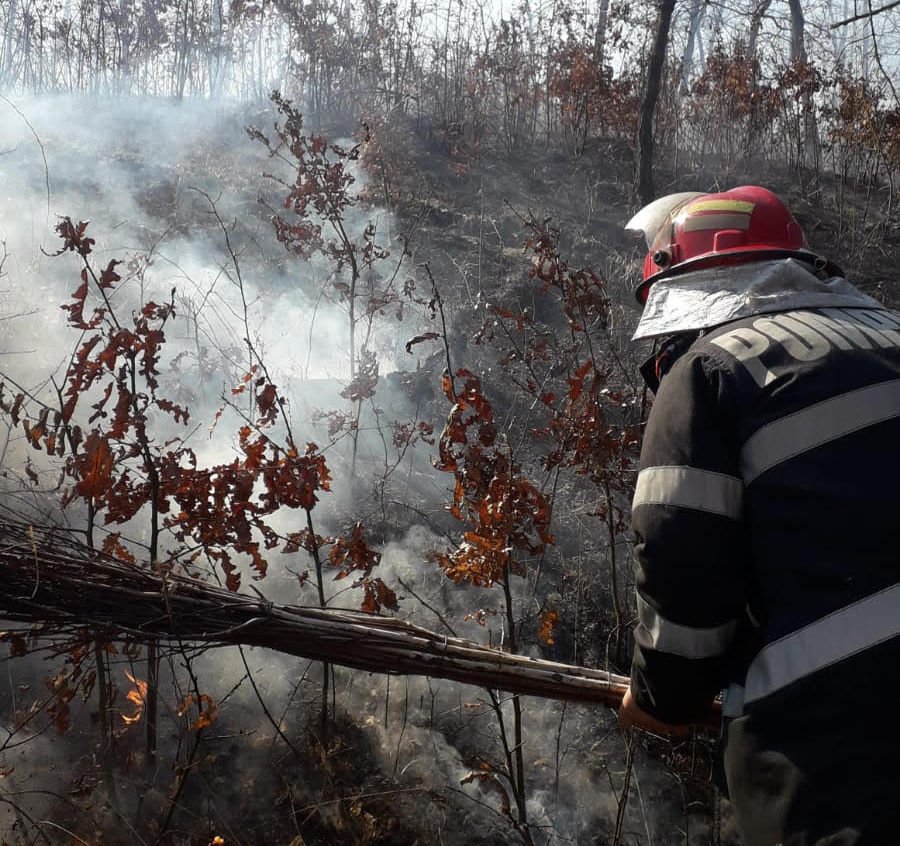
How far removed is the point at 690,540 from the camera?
1.76m

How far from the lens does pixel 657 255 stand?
2348 mm

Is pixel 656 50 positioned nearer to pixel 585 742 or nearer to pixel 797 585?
pixel 585 742

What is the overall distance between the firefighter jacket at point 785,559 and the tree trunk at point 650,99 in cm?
791

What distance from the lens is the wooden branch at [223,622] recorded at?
217 centimetres

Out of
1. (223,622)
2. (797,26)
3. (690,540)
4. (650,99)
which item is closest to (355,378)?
(223,622)

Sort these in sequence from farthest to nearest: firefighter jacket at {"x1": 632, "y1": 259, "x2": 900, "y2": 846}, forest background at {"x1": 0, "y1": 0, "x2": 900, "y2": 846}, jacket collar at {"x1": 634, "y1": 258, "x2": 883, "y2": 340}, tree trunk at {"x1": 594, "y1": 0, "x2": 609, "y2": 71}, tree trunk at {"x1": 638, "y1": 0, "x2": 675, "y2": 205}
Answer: tree trunk at {"x1": 594, "y1": 0, "x2": 609, "y2": 71} < tree trunk at {"x1": 638, "y1": 0, "x2": 675, "y2": 205} < forest background at {"x1": 0, "y1": 0, "x2": 900, "y2": 846} < jacket collar at {"x1": 634, "y1": 258, "x2": 883, "y2": 340} < firefighter jacket at {"x1": 632, "y1": 259, "x2": 900, "y2": 846}

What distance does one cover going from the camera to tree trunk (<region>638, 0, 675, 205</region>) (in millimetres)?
8891

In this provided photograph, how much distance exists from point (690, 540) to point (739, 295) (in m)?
0.70

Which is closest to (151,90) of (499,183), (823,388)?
(499,183)

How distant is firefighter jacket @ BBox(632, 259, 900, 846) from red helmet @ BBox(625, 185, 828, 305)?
23cm

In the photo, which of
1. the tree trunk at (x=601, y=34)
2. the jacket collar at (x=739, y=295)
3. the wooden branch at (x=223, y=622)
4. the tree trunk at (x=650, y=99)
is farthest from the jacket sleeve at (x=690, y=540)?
the tree trunk at (x=601, y=34)

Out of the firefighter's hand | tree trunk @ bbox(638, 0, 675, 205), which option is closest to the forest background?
tree trunk @ bbox(638, 0, 675, 205)

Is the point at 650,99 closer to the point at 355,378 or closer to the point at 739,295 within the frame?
the point at 355,378

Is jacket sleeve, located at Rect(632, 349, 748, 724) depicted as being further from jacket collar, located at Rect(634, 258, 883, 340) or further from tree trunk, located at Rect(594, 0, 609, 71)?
tree trunk, located at Rect(594, 0, 609, 71)
